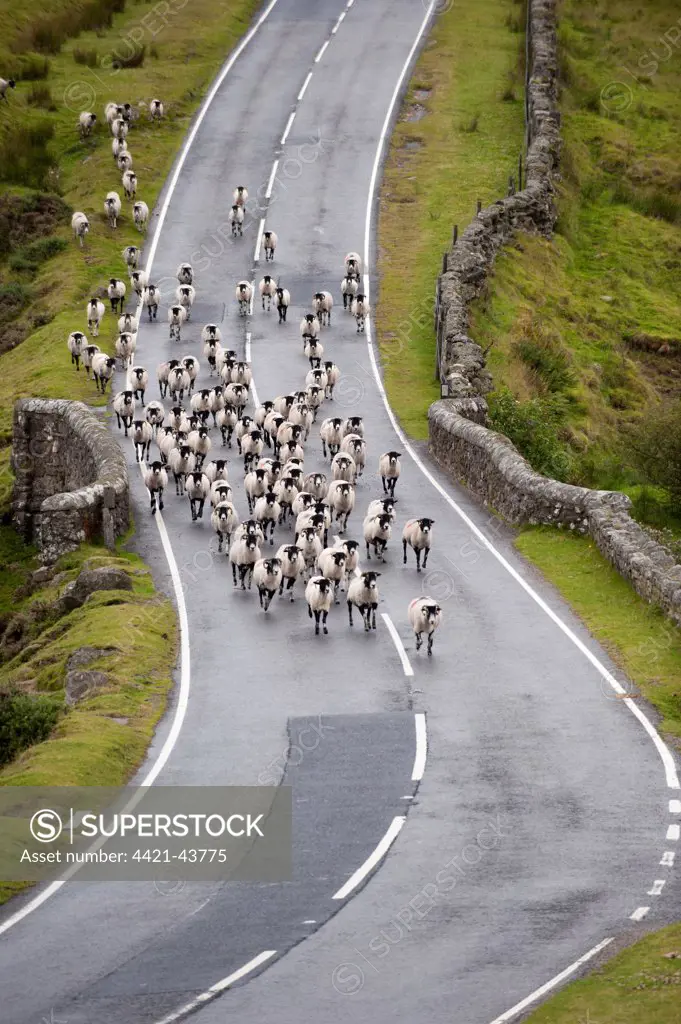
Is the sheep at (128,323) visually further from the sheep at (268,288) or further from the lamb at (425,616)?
the lamb at (425,616)

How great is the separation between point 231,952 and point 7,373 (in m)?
34.6

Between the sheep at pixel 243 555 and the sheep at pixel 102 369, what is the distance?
14.8 metres

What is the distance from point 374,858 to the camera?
22.1 m


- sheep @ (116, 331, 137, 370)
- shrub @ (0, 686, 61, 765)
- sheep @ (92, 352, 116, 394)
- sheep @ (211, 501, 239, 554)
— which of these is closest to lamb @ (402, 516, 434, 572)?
sheep @ (211, 501, 239, 554)

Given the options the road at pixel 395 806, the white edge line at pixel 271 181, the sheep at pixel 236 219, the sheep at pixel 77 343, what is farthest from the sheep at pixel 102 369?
the white edge line at pixel 271 181

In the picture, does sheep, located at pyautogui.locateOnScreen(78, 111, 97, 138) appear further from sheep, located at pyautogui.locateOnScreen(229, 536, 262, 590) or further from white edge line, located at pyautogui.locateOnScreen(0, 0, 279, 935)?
sheep, located at pyautogui.locateOnScreen(229, 536, 262, 590)

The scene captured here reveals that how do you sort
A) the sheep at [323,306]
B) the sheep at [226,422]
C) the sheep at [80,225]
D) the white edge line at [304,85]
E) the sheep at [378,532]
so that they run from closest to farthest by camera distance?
the sheep at [378,532]
the sheep at [226,422]
the sheep at [323,306]
the sheep at [80,225]
the white edge line at [304,85]

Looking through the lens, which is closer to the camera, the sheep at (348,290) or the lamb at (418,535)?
the lamb at (418,535)

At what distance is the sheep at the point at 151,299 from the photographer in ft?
173

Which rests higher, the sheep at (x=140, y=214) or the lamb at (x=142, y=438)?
the sheep at (x=140, y=214)

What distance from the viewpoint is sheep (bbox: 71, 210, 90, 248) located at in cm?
5957

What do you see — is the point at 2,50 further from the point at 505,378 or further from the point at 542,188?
the point at 505,378

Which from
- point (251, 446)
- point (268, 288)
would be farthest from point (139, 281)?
point (251, 446)

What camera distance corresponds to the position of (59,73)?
76.9m
